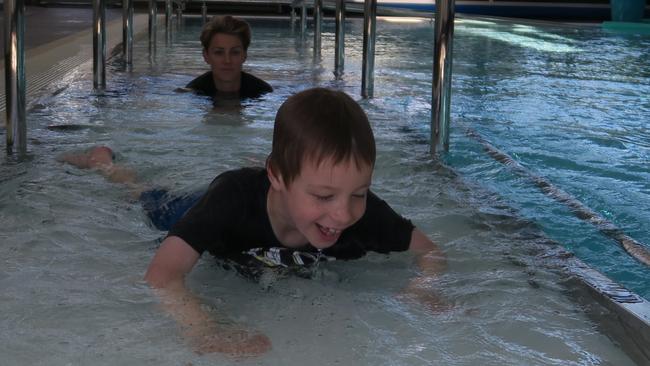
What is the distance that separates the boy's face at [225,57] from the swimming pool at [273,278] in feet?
0.92

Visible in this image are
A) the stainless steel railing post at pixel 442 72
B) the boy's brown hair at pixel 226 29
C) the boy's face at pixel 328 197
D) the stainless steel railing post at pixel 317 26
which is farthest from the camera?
the stainless steel railing post at pixel 317 26

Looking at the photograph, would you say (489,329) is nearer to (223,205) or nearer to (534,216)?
(223,205)

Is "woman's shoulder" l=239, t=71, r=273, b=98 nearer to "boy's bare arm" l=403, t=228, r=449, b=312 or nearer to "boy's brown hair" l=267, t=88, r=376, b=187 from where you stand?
"boy's bare arm" l=403, t=228, r=449, b=312

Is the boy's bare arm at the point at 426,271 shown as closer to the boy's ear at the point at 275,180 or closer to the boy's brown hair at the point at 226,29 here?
the boy's ear at the point at 275,180

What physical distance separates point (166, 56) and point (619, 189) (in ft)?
13.5

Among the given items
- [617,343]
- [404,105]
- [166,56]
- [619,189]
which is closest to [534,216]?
[619,189]

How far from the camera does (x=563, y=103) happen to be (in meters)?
4.32

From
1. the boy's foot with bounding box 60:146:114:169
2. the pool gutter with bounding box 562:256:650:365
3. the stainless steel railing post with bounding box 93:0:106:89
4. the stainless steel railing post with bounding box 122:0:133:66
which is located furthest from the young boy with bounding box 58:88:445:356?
the stainless steel railing post with bounding box 122:0:133:66

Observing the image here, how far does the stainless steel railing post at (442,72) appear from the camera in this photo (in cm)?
272

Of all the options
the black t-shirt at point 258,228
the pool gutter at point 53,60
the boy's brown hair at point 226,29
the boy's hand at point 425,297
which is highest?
the boy's brown hair at point 226,29

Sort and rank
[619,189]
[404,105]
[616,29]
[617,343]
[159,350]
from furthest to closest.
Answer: [616,29] → [404,105] → [619,189] → [617,343] → [159,350]

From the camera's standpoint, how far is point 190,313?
153 cm

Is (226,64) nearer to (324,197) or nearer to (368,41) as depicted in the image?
(368,41)

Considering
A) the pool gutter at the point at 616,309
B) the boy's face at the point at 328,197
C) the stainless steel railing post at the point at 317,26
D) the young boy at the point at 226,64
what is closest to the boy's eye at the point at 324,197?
the boy's face at the point at 328,197
